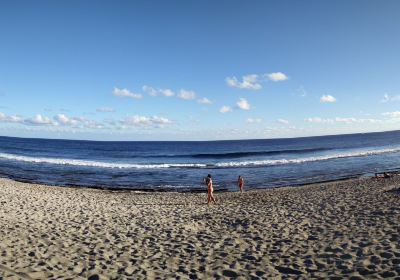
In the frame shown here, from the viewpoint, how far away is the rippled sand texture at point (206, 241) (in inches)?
282

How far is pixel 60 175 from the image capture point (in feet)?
109

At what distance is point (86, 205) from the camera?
15.7 m

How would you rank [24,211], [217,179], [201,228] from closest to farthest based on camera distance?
1. [201,228]
2. [24,211]
3. [217,179]

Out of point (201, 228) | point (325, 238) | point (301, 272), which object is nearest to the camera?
point (301, 272)

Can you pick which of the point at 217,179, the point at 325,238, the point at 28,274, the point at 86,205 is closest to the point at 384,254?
the point at 325,238

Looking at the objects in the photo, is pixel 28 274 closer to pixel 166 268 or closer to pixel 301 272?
pixel 166 268

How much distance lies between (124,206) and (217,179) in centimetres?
1598

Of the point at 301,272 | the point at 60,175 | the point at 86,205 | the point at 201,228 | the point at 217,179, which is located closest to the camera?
the point at 301,272

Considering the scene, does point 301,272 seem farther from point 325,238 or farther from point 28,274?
point 28,274

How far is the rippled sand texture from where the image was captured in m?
7.17

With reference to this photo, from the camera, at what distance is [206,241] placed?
9492 mm

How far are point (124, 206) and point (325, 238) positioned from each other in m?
9.71

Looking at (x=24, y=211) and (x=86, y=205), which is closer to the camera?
(x=24, y=211)

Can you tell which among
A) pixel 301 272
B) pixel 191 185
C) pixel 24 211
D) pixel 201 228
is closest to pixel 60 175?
pixel 191 185
